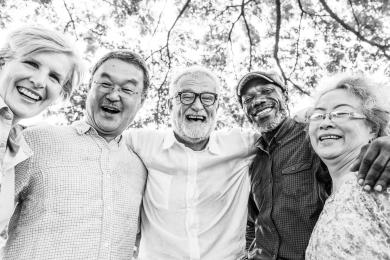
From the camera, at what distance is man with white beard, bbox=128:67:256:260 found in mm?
2918

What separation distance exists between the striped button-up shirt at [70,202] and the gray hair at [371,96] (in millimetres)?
1758

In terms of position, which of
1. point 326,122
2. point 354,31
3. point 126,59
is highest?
point 354,31

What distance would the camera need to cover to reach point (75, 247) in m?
2.39

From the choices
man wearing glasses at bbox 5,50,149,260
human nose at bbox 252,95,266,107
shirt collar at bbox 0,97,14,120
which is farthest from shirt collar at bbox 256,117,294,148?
shirt collar at bbox 0,97,14,120

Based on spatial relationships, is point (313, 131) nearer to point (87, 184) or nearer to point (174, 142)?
point (174, 142)

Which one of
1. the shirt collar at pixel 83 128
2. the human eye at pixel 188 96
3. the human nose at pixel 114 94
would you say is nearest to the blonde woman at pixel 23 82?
the shirt collar at pixel 83 128

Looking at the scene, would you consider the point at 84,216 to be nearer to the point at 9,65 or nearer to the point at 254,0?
the point at 9,65

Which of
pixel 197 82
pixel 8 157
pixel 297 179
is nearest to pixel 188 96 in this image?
A: pixel 197 82

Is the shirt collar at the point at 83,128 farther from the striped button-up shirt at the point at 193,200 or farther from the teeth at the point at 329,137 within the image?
the teeth at the point at 329,137

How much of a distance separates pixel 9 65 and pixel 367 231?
2244mm

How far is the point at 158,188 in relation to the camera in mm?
3051

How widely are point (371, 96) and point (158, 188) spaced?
1770mm

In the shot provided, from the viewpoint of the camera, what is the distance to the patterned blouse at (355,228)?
1.80 m

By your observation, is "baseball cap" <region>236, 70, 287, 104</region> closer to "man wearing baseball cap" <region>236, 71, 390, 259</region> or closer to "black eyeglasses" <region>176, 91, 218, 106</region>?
"man wearing baseball cap" <region>236, 71, 390, 259</region>
